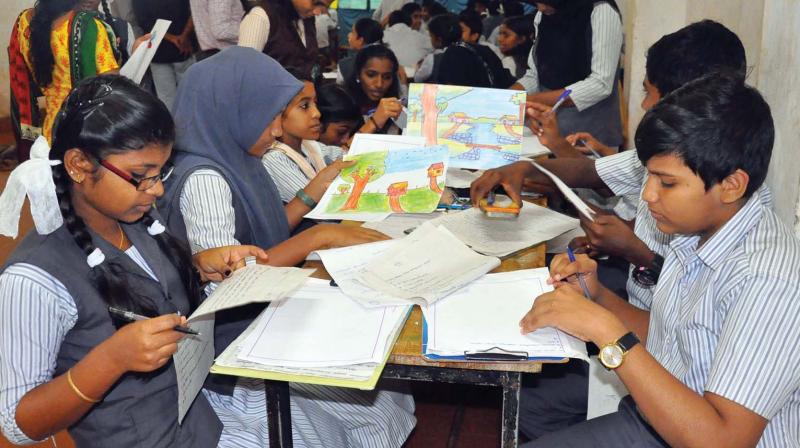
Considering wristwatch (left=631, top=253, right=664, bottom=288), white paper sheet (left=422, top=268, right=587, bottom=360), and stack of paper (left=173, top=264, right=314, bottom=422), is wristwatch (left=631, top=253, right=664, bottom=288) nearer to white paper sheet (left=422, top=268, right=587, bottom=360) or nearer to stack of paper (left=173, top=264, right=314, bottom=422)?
white paper sheet (left=422, top=268, right=587, bottom=360)

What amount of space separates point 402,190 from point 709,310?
3.99 feet

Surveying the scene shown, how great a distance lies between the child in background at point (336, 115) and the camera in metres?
3.48

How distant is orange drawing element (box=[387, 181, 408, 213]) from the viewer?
2.30 meters

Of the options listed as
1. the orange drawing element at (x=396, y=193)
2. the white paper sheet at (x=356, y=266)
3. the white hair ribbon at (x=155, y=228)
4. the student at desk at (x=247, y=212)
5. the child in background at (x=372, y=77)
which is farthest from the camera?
the child in background at (x=372, y=77)

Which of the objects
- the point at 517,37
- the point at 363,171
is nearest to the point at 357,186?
the point at 363,171

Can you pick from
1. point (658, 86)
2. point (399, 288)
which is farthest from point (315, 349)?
point (658, 86)

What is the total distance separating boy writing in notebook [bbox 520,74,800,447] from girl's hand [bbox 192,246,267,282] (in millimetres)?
688

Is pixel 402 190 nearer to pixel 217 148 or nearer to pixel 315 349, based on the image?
pixel 217 148

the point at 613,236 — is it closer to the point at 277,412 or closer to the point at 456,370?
the point at 456,370

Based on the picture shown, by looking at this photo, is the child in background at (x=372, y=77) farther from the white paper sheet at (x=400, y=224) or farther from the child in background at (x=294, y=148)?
the white paper sheet at (x=400, y=224)

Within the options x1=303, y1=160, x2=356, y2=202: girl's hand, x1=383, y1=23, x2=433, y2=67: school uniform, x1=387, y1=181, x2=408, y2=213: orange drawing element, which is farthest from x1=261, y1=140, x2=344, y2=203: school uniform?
x1=383, y1=23, x2=433, y2=67: school uniform

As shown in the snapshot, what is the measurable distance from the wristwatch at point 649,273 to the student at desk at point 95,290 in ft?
3.83

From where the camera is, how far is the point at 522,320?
1.51 metres

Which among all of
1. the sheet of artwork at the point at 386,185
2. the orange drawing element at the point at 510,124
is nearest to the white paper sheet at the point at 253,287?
the sheet of artwork at the point at 386,185
